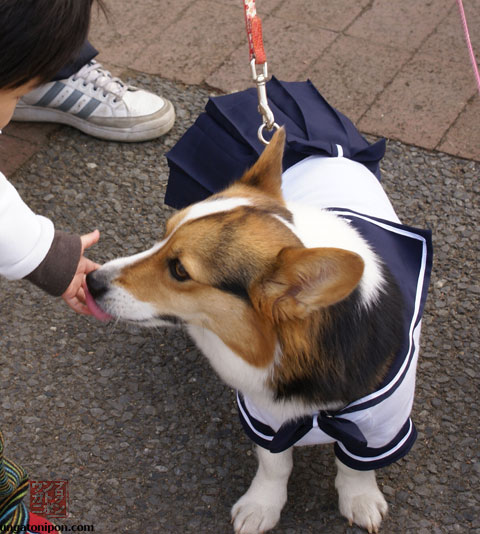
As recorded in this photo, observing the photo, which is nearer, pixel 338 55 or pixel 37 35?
pixel 37 35

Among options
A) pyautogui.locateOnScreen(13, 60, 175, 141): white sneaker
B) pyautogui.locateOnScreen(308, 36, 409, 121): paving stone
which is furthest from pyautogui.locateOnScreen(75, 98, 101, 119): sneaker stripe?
pyautogui.locateOnScreen(308, 36, 409, 121): paving stone

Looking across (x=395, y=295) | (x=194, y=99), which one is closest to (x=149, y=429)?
(x=395, y=295)

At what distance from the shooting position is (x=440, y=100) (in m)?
3.95

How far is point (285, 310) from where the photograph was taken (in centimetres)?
186

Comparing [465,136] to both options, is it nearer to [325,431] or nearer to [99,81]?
[99,81]

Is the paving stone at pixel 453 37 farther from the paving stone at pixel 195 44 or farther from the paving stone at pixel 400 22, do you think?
the paving stone at pixel 195 44

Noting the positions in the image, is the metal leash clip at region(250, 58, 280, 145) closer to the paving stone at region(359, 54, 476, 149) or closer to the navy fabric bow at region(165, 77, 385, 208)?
the navy fabric bow at region(165, 77, 385, 208)

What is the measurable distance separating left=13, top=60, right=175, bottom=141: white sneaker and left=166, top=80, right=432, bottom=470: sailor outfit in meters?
0.89

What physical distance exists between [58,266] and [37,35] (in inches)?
26.3

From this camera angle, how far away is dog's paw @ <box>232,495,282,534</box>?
2307 mm

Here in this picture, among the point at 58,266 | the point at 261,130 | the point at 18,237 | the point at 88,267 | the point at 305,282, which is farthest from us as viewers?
the point at 261,130

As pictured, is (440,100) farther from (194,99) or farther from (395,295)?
(395,295)

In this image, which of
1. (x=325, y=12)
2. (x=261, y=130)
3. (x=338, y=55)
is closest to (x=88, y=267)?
(x=261, y=130)

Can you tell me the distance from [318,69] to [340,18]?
579mm
